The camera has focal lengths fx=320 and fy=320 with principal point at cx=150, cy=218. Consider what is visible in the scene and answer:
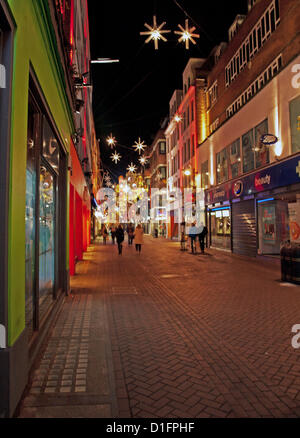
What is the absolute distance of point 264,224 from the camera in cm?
A: 1608

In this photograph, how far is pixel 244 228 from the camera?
18.2 m

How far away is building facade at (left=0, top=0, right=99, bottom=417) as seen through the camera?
2.88 m

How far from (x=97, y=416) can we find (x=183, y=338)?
2.38 metres

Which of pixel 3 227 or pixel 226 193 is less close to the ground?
pixel 226 193

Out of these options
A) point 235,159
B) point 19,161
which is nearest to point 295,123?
point 235,159

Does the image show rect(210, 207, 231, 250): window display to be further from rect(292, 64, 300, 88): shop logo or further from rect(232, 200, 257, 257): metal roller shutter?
rect(292, 64, 300, 88): shop logo

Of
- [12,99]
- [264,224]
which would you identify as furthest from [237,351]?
[264,224]

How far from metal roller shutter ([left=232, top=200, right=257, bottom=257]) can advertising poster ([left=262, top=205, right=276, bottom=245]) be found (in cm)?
87

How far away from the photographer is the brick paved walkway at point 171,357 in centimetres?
316

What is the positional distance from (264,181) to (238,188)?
129 inches

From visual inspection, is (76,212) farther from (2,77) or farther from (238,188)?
(2,77)

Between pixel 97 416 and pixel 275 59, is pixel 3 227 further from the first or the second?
pixel 275 59

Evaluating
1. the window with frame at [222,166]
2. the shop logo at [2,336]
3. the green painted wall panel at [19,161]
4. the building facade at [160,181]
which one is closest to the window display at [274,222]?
the window with frame at [222,166]

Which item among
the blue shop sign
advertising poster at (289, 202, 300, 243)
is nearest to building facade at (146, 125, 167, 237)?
the blue shop sign
